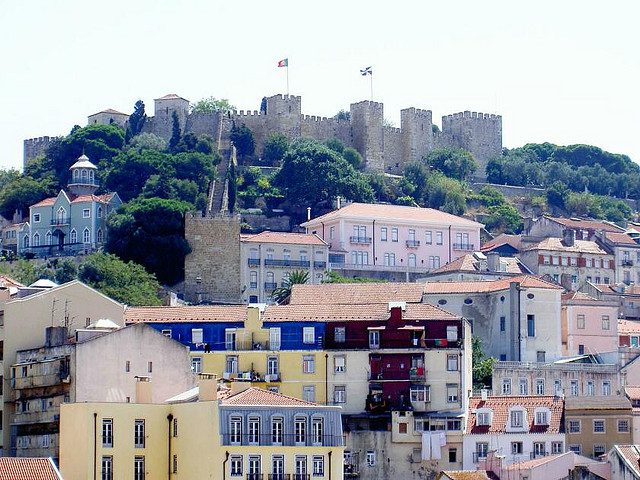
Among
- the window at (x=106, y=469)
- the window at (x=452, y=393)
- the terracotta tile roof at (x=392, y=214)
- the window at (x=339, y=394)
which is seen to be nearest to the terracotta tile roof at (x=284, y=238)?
the terracotta tile roof at (x=392, y=214)

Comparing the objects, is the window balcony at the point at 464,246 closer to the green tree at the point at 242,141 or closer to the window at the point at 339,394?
the green tree at the point at 242,141

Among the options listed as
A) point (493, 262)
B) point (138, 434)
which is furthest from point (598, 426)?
point (493, 262)

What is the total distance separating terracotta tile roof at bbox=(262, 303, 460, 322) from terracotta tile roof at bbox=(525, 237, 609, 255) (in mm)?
39061

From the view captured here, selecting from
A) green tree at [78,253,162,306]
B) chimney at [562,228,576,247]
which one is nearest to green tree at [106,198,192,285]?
green tree at [78,253,162,306]

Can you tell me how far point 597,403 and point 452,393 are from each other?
5509 millimetres

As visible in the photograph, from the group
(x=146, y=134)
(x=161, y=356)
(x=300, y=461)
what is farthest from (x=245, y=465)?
(x=146, y=134)

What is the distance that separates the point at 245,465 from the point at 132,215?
4612 centimetres

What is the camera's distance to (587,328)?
280ft

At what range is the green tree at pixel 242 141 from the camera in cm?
12475

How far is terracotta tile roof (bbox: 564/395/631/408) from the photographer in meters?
67.1

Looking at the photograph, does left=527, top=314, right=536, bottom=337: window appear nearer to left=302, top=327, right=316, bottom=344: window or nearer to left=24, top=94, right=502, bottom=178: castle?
left=302, top=327, right=316, bottom=344: window

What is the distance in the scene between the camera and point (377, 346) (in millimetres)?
68125

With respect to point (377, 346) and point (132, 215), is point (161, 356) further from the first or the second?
point (132, 215)

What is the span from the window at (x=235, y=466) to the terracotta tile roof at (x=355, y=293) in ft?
72.3
